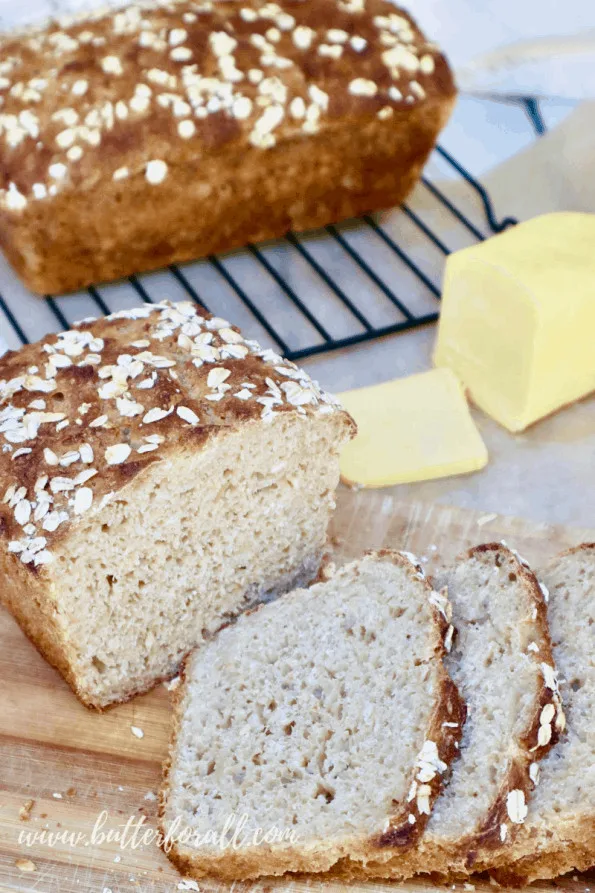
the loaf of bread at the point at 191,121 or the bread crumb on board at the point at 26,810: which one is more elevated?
the loaf of bread at the point at 191,121

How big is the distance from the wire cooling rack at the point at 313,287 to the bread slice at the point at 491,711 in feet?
→ 4.38

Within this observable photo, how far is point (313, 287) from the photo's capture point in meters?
4.00

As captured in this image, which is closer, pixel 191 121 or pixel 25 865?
pixel 25 865

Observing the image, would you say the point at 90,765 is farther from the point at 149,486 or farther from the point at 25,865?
the point at 149,486

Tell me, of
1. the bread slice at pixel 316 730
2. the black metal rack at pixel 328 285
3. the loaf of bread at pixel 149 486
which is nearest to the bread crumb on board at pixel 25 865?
the bread slice at pixel 316 730

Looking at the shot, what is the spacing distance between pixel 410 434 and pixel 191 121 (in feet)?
4.26

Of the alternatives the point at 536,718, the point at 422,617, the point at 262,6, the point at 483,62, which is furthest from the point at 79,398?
the point at 483,62

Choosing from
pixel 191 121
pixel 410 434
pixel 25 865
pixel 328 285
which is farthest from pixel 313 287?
pixel 25 865

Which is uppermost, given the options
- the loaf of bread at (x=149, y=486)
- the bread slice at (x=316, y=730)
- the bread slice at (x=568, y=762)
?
the loaf of bread at (x=149, y=486)

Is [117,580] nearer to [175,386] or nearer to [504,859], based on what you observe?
[175,386]

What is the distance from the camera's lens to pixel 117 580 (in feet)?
8.20

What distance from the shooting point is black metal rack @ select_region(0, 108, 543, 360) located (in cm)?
378

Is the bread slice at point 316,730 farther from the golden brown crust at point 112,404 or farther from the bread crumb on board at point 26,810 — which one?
the golden brown crust at point 112,404

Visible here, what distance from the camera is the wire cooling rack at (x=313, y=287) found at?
150 inches
